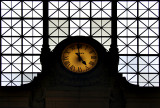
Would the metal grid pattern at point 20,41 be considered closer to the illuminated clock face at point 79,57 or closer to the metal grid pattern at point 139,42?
the illuminated clock face at point 79,57

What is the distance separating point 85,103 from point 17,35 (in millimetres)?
5338

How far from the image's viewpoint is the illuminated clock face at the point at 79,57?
2217 cm

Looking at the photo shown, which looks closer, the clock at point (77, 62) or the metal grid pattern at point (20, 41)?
the clock at point (77, 62)

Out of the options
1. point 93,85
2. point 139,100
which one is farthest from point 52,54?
point 139,100

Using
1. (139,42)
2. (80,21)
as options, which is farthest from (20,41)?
(139,42)

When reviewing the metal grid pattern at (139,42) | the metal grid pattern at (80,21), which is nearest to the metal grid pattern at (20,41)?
the metal grid pattern at (80,21)

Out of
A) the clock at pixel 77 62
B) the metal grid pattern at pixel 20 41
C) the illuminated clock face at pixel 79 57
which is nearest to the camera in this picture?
the clock at pixel 77 62

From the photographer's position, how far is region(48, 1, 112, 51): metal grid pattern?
23984 mm

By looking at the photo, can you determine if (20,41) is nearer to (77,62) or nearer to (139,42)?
(77,62)

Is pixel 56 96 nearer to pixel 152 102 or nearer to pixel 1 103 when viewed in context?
pixel 1 103

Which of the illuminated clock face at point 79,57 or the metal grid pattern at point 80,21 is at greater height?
the metal grid pattern at point 80,21

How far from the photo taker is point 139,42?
944 inches

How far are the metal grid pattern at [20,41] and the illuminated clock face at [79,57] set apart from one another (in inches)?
84.3

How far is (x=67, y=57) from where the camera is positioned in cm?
2222
